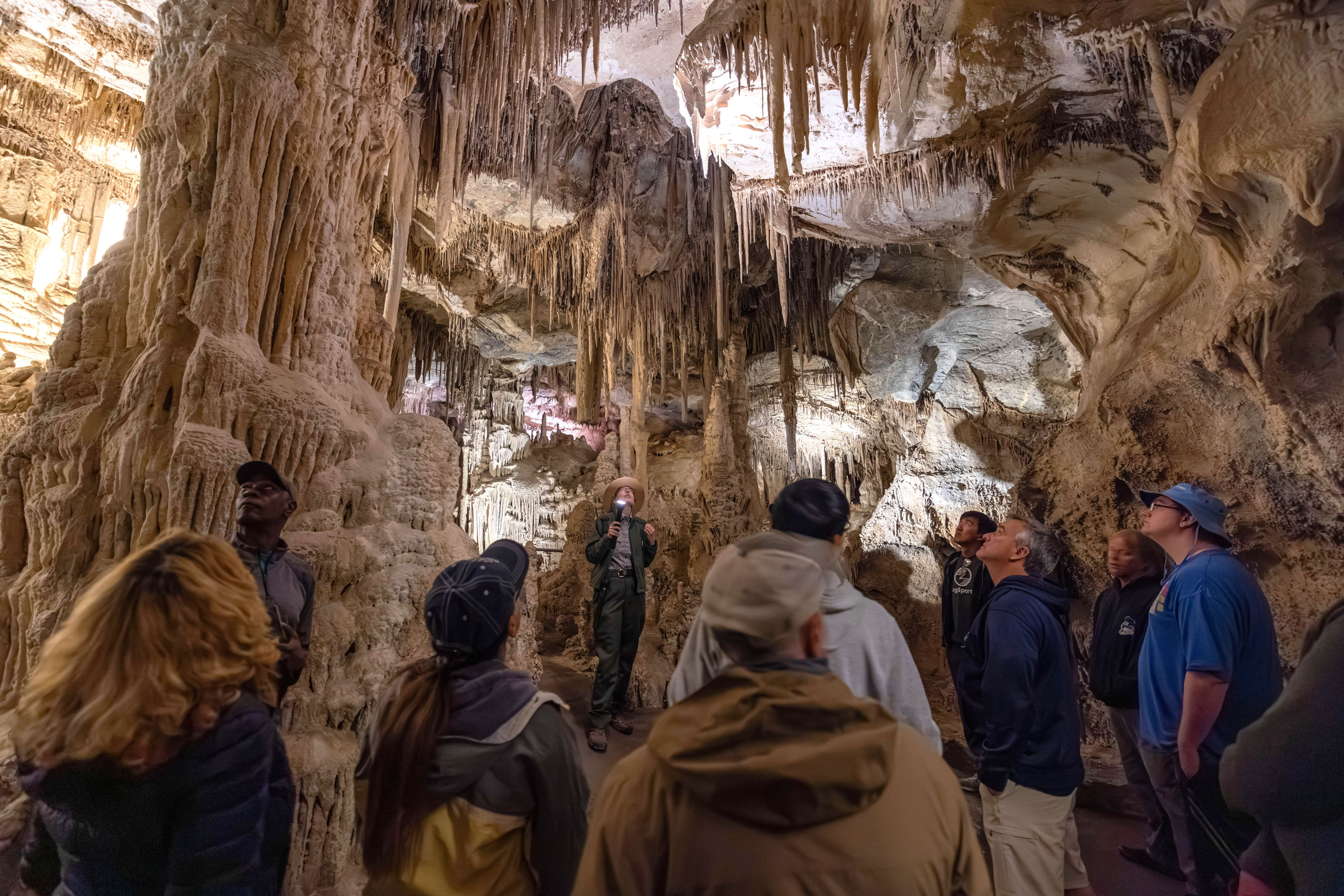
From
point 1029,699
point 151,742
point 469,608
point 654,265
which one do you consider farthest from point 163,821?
point 654,265

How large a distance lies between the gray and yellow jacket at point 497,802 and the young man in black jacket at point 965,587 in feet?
9.87

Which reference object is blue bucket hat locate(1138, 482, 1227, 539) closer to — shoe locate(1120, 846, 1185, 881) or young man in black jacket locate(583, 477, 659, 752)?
shoe locate(1120, 846, 1185, 881)

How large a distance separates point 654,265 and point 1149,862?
27.7 feet

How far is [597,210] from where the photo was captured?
9.08 meters

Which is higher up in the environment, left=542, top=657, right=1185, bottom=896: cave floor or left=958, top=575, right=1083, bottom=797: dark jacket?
left=958, top=575, right=1083, bottom=797: dark jacket

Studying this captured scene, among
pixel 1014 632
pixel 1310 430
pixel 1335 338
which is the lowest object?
pixel 1014 632

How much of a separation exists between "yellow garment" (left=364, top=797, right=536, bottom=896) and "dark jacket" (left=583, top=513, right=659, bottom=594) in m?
3.66

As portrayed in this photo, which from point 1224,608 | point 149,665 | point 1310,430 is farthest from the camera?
point 1310,430

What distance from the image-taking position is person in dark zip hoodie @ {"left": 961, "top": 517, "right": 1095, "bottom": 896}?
8.02ft

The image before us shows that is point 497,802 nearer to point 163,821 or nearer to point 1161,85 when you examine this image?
point 163,821

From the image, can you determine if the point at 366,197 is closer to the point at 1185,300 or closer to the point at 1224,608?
the point at 1224,608

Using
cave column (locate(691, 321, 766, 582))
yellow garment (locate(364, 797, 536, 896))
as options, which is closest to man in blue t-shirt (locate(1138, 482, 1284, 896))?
yellow garment (locate(364, 797, 536, 896))

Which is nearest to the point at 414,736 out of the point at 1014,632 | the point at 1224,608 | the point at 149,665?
the point at 149,665

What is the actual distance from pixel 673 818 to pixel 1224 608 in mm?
2374
